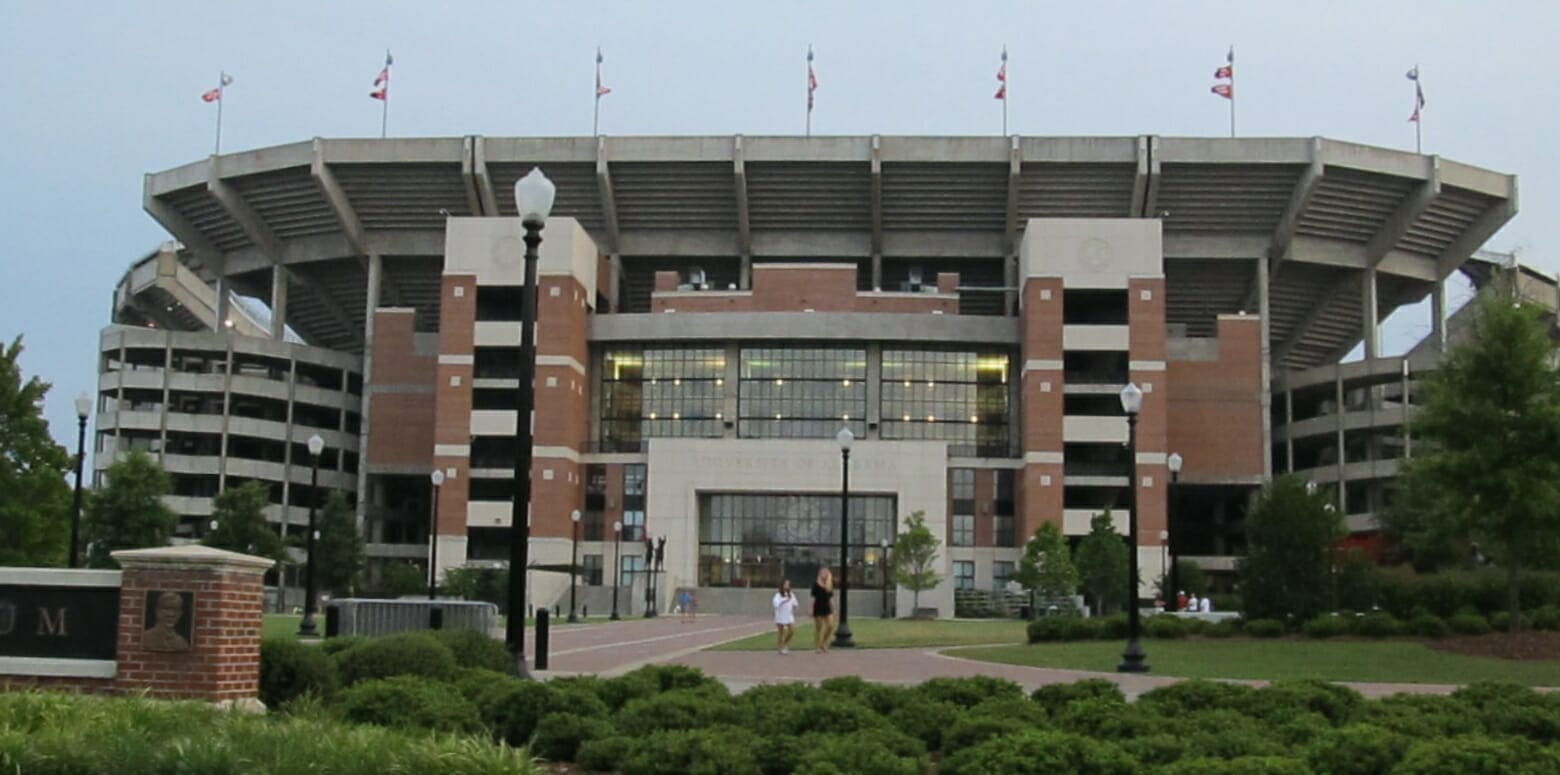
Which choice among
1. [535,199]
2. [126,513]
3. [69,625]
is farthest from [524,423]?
[126,513]

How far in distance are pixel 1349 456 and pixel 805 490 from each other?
116 ft

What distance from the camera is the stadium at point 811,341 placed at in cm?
8669

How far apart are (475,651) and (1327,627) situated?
912 inches

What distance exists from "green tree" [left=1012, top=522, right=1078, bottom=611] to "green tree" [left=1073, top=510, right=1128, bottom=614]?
2.36 ft

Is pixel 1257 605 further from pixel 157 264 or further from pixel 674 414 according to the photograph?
pixel 157 264

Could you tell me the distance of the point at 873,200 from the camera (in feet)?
293

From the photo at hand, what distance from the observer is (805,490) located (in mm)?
88500

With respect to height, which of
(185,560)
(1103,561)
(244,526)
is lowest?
(1103,561)

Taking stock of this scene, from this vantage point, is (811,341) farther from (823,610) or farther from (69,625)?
(69,625)

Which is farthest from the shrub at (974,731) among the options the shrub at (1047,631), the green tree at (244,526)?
the green tree at (244,526)

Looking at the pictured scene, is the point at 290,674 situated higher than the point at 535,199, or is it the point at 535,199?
the point at 535,199

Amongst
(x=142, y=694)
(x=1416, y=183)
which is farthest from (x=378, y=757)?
(x=1416, y=183)

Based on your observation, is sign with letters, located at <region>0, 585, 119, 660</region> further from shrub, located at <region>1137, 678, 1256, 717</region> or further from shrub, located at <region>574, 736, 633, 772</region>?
shrub, located at <region>1137, 678, 1256, 717</region>

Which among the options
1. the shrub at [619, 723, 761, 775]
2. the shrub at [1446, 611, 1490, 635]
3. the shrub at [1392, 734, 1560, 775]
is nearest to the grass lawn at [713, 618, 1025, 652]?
the shrub at [1446, 611, 1490, 635]
